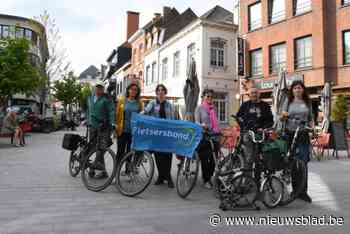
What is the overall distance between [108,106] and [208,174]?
2.23 meters

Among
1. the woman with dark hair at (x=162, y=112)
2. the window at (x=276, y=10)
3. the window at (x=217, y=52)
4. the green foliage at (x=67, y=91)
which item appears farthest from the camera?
the green foliage at (x=67, y=91)

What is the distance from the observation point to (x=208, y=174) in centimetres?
646

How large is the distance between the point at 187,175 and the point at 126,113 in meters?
1.68

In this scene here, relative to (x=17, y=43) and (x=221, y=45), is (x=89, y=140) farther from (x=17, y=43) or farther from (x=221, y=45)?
(x=221, y=45)

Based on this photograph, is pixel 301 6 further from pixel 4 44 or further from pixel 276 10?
pixel 4 44

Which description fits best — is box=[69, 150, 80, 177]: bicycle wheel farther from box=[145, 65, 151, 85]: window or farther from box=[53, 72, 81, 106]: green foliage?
box=[53, 72, 81, 106]: green foliage

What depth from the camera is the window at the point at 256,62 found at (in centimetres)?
2492

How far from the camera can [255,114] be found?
5.77 metres

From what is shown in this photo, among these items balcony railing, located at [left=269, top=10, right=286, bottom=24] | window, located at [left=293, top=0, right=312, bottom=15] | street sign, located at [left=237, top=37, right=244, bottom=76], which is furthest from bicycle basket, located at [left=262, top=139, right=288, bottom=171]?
street sign, located at [left=237, top=37, right=244, bottom=76]

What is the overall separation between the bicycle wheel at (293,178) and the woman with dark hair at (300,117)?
0.27m

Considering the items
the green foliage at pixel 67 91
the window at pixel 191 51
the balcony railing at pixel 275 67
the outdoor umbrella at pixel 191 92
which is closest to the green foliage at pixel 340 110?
the balcony railing at pixel 275 67

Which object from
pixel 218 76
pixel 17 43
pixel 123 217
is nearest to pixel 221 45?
pixel 218 76

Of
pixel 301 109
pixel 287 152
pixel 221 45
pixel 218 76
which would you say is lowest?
pixel 287 152

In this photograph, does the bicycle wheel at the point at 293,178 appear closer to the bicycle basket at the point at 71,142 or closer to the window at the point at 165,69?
the bicycle basket at the point at 71,142
